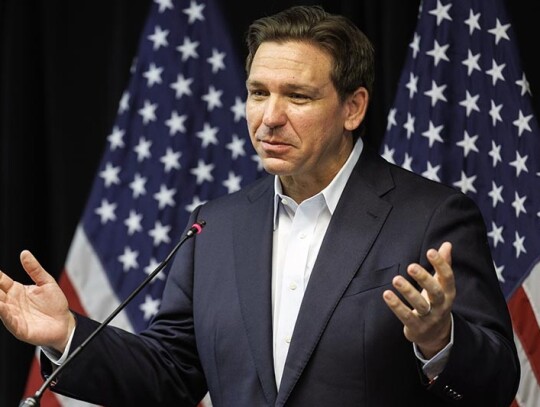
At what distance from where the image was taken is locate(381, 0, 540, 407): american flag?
3504mm

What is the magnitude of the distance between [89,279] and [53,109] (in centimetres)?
70

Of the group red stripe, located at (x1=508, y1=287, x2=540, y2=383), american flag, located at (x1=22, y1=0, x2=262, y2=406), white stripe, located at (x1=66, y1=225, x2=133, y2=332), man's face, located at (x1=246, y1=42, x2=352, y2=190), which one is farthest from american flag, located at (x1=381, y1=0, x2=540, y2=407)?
white stripe, located at (x1=66, y1=225, x2=133, y2=332)

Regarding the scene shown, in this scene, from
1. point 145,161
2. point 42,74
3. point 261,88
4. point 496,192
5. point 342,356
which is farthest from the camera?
point 42,74

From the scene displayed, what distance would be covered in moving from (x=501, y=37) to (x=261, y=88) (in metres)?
1.19

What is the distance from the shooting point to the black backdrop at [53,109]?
4156 millimetres

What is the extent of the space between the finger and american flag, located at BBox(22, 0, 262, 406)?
1.44 metres

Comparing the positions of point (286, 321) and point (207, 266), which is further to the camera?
point (207, 266)

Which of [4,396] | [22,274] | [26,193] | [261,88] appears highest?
[261,88]

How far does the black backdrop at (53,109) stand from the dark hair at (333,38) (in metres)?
1.23

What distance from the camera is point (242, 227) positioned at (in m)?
2.88

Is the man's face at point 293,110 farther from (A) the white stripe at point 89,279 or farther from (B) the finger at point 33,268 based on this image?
(A) the white stripe at point 89,279

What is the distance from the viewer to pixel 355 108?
2885mm

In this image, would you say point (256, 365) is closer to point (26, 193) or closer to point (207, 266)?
point (207, 266)

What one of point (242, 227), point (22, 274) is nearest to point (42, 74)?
point (22, 274)
